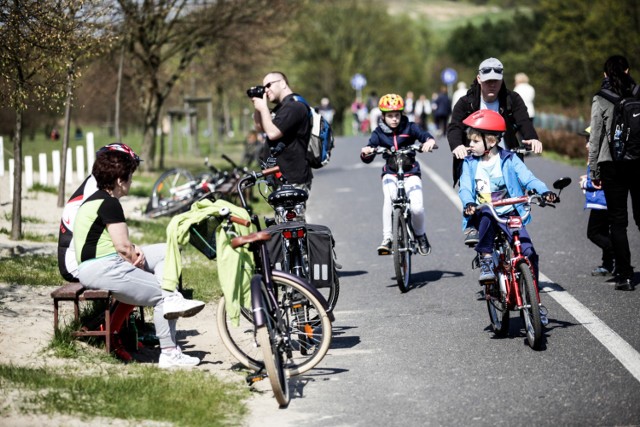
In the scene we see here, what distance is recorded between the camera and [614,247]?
10.3 m

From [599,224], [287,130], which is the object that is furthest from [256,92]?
[599,224]

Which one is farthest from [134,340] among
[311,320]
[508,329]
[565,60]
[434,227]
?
[565,60]

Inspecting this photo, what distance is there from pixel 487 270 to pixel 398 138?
333cm

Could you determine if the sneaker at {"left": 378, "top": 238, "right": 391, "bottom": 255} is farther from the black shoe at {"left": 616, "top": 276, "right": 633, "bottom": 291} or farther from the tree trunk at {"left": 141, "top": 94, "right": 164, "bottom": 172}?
the tree trunk at {"left": 141, "top": 94, "right": 164, "bottom": 172}

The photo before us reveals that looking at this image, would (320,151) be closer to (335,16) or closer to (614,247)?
(614,247)

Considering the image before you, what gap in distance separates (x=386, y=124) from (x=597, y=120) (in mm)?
2121

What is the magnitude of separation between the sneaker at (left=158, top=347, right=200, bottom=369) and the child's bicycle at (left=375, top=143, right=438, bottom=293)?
3.04 meters

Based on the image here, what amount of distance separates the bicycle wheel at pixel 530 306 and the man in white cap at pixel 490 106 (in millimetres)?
2113

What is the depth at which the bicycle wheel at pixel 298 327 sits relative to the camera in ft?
24.0

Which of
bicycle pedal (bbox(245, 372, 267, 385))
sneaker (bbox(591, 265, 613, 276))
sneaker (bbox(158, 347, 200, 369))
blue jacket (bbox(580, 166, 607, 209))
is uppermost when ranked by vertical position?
blue jacket (bbox(580, 166, 607, 209))

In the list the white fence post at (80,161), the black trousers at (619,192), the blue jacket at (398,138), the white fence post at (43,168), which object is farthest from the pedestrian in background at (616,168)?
the white fence post at (80,161)

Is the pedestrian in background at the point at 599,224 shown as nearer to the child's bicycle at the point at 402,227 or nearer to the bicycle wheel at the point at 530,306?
the child's bicycle at the point at 402,227

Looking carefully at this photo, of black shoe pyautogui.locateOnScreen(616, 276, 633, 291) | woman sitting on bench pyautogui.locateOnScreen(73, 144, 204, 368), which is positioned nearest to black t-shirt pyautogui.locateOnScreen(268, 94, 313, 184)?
woman sitting on bench pyautogui.locateOnScreen(73, 144, 204, 368)

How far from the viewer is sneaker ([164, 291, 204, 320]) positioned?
7.71 metres
